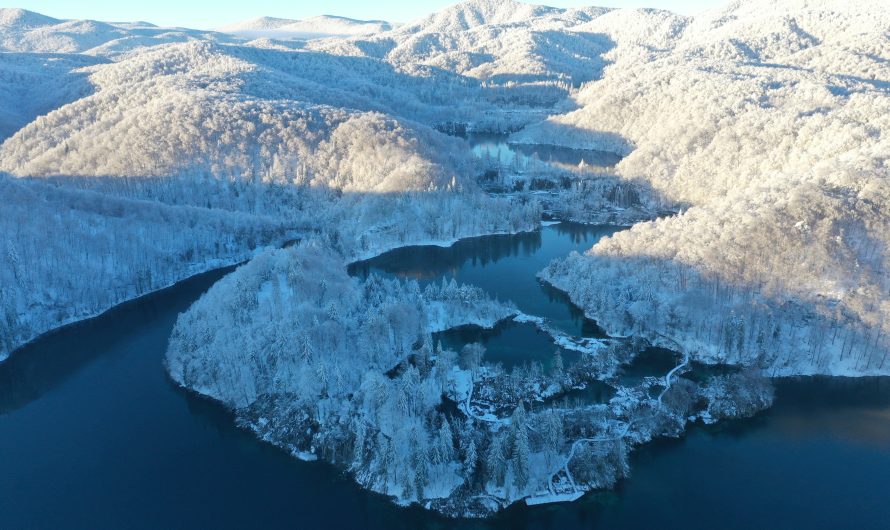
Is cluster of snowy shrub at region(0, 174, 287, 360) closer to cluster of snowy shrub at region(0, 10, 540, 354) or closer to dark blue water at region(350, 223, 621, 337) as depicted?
cluster of snowy shrub at region(0, 10, 540, 354)

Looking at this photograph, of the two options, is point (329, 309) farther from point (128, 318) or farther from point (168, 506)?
point (128, 318)

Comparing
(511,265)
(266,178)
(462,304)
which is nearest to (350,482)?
(462,304)

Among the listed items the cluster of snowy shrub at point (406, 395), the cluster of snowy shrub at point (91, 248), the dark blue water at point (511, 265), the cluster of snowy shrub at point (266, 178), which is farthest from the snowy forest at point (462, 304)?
the dark blue water at point (511, 265)

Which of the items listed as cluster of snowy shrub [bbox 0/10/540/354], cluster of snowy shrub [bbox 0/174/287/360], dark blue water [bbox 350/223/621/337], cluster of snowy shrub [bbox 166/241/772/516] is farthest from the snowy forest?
dark blue water [bbox 350/223/621/337]

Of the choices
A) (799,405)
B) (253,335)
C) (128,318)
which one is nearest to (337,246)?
(128,318)

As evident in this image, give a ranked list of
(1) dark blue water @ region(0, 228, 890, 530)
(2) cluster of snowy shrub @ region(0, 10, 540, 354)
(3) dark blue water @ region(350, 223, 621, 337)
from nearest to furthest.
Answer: (1) dark blue water @ region(0, 228, 890, 530) < (3) dark blue water @ region(350, 223, 621, 337) < (2) cluster of snowy shrub @ region(0, 10, 540, 354)

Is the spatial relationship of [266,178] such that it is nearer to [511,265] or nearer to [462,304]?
[511,265]

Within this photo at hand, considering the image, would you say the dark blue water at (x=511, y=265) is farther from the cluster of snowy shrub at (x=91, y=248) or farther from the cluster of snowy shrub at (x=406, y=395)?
the cluster of snowy shrub at (x=91, y=248)
